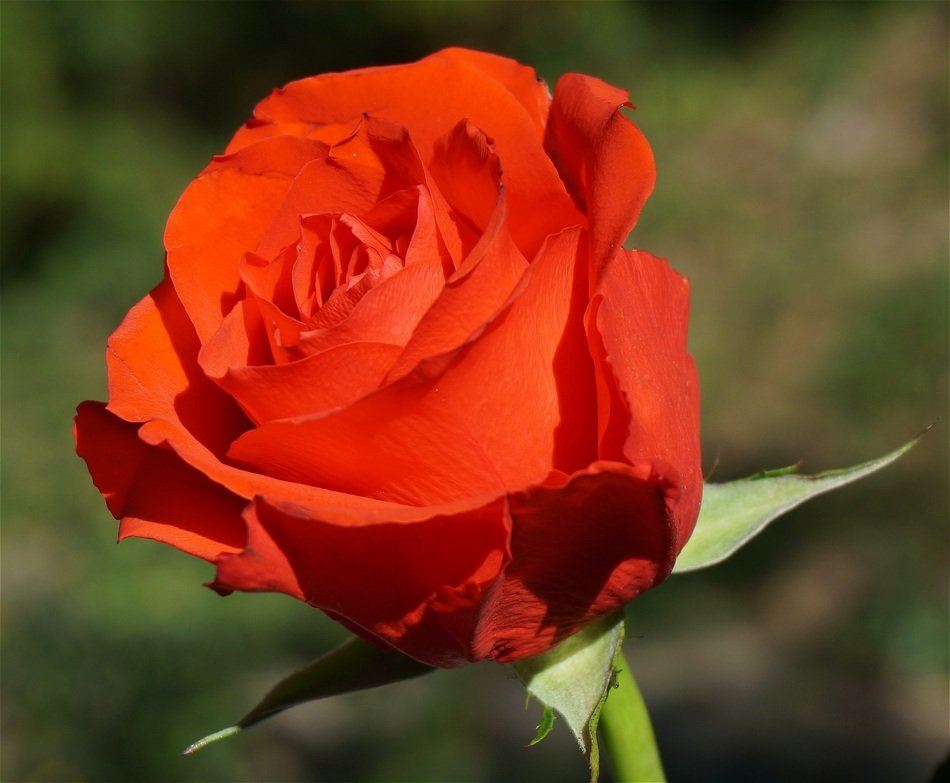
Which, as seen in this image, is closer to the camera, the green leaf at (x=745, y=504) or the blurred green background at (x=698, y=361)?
the green leaf at (x=745, y=504)

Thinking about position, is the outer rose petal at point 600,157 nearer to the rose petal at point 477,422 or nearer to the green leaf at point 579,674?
the rose petal at point 477,422

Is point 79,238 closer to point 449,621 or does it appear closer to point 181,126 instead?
point 181,126

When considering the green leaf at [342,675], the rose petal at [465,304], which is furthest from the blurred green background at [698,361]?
the rose petal at [465,304]

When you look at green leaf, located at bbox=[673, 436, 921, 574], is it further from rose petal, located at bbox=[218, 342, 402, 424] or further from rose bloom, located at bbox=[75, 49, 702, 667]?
rose petal, located at bbox=[218, 342, 402, 424]

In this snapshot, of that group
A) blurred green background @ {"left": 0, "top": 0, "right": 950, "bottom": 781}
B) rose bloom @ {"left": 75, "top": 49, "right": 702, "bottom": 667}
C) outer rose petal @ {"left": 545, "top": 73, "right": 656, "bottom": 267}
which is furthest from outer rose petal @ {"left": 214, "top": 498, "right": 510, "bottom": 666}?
blurred green background @ {"left": 0, "top": 0, "right": 950, "bottom": 781}

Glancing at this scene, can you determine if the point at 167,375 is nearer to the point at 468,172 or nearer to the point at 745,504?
the point at 468,172

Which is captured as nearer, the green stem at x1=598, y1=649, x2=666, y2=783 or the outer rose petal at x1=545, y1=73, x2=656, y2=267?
the outer rose petal at x1=545, y1=73, x2=656, y2=267

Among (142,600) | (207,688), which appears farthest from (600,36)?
(207,688)
